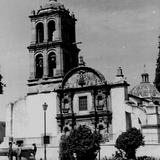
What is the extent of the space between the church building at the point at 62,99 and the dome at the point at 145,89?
10998mm

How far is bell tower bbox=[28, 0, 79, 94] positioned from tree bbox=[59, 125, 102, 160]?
45.6ft

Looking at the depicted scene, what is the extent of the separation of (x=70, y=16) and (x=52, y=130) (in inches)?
482

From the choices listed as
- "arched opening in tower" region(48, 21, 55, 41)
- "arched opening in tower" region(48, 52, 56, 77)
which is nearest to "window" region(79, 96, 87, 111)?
"arched opening in tower" region(48, 52, 56, 77)

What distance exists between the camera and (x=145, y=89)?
56875 millimetres

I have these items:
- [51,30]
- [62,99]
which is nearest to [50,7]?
[51,30]

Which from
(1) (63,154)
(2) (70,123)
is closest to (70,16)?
(2) (70,123)

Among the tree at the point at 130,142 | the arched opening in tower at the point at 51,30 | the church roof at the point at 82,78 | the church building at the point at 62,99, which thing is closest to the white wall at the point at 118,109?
the church building at the point at 62,99

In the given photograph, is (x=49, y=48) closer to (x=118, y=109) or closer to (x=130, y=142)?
(x=118, y=109)

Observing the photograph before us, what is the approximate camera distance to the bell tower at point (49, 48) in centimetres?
4159

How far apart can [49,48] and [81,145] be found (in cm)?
1717

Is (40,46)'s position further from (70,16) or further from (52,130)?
(52,130)

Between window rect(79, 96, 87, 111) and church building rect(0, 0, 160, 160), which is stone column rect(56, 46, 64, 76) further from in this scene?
window rect(79, 96, 87, 111)

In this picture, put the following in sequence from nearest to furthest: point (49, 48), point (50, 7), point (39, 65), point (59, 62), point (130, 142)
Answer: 1. point (130, 142)
2. point (59, 62)
3. point (49, 48)
4. point (39, 65)
5. point (50, 7)

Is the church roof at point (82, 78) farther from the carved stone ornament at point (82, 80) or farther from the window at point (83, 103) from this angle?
the window at point (83, 103)
